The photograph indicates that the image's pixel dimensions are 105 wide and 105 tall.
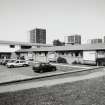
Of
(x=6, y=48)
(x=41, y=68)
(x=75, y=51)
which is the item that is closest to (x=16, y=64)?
(x=41, y=68)

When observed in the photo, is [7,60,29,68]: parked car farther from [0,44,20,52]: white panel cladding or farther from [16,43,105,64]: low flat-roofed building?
[0,44,20,52]: white panel cladding

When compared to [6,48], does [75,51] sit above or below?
below

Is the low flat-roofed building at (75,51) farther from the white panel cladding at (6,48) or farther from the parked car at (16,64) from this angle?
the white panel cladding at (6,48)

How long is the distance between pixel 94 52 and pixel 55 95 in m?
21.4

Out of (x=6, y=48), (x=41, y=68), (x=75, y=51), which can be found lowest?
(x=41, y=68)

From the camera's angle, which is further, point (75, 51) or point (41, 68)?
point (75, 51)

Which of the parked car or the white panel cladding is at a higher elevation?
the white panel cladding

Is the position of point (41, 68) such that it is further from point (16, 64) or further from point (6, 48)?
point (6, 48)

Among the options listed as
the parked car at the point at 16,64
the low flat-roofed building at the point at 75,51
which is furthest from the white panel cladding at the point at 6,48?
the parked car at the point at 16,64

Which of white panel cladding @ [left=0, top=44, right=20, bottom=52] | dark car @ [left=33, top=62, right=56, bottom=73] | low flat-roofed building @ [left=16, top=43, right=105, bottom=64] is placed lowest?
dark car @ [left=33, top=62, right=56, bottom=73]

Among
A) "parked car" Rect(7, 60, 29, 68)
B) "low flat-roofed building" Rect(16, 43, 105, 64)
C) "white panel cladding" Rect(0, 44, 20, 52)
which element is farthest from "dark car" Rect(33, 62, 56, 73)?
"white panel cladding" Rect(0, 44, 20, 52)

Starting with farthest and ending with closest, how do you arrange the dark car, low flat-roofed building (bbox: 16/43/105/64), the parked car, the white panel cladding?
1. the white panel cladding
2. low flat-roofed building (bbox: 16/43/105/64)
3. the parked car
4. the dark car

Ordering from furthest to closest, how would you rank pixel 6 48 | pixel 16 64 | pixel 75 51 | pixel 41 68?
pixel 6 48 < pixel 75 51 < pixel 16 64 < pixel 41 68

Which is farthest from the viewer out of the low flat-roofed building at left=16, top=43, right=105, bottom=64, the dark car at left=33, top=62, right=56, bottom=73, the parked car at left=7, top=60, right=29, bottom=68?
the low flat-roofed building at left=16, top=43, right=105, bottom=64
